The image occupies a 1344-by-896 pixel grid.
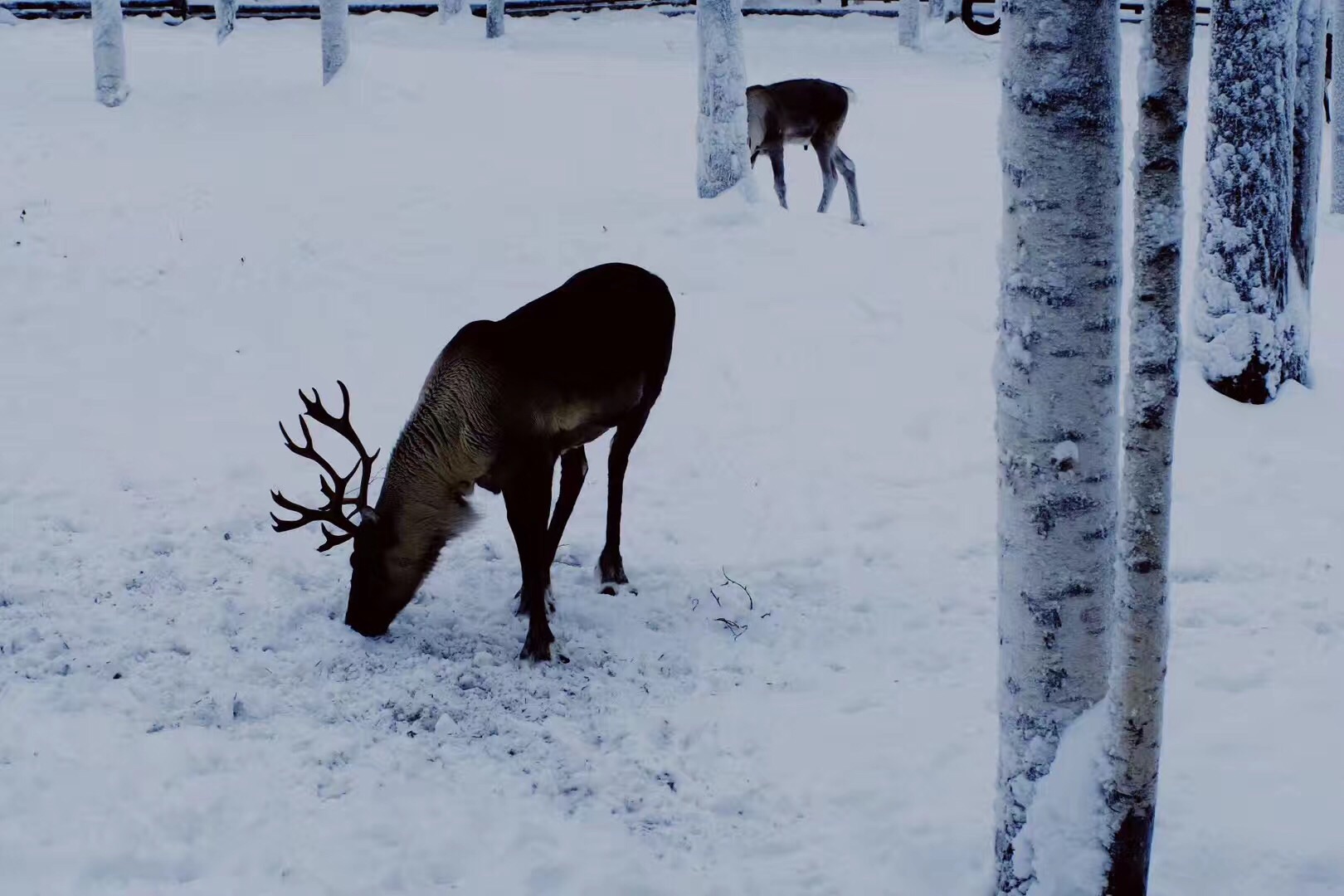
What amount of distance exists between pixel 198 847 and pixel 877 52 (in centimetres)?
2323

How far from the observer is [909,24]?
Answer: 2525 centimetres

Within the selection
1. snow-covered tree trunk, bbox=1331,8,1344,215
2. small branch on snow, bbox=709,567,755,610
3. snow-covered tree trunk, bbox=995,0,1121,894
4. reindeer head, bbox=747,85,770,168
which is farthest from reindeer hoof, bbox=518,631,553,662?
snow-covered tree trunk, bbox=1331,8,1344,215

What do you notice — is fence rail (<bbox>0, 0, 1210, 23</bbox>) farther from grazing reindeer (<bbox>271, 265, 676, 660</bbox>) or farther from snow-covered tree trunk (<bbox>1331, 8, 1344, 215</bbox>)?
grazing reindeer (<bbox>271, 265, 676, 660</bbox>)

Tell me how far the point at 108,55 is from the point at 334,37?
7.87ft

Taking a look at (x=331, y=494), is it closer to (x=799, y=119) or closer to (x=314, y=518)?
(x=314, y=518)

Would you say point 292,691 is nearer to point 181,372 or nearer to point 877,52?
point 181,372

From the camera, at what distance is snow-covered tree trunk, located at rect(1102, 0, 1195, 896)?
3037mm

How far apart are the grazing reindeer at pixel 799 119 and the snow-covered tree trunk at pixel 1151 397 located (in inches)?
394

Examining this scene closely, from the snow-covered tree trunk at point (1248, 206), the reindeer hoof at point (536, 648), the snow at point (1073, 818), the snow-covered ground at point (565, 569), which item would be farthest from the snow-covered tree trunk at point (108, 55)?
the snow at point (1073, 818)

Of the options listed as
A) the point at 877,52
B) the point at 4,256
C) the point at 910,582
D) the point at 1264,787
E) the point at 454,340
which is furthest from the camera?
the point at 877,52

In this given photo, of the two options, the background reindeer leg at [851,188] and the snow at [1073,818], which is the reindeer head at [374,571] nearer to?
the snow at [1073,818]

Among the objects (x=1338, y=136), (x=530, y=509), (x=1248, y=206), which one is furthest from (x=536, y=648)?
(x=1338, y=136)

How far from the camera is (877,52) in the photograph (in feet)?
82.9

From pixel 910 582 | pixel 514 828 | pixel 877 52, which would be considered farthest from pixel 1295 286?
pixel 877 52
